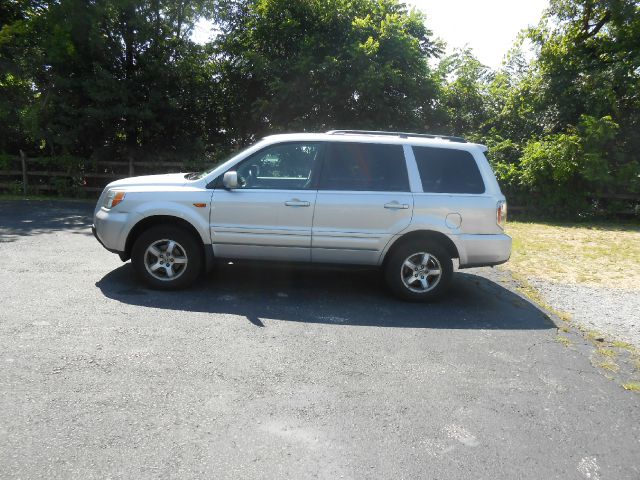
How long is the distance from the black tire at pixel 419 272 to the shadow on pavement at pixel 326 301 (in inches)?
5.7

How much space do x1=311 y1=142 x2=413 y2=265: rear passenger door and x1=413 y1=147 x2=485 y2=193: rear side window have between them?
0.25m

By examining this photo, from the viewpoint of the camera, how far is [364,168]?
612 centimetres

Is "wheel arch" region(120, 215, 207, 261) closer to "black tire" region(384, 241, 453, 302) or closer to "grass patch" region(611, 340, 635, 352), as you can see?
"black tire" region(384, 241, 453, 302)

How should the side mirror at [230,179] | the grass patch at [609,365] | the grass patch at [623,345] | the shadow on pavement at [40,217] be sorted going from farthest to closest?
the shadow on pavement at [40,217], the side mirror at [230,179], the grass patch at [623,345], the grass patch at [609,365]

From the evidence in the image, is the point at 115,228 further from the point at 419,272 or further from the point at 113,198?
the point at 419,272

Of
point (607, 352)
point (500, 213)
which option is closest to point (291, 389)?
point (607, 352)

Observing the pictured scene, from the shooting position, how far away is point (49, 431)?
3.02m

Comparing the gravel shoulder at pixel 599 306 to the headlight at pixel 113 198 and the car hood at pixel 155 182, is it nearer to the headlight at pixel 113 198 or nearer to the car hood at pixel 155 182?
the car hood at pixel 155 182

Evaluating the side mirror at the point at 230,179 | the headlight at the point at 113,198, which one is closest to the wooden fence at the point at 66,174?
the headlight at the point at 113,198

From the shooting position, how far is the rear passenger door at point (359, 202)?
597 cm

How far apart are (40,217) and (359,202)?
29.6ft

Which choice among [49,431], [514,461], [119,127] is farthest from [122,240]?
[119,127]

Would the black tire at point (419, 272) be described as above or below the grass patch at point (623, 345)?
above

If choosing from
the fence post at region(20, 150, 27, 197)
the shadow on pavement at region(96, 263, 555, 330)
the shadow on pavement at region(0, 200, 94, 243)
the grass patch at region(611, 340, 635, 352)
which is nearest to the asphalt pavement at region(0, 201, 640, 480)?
the shadow on pavement at region(96, 263, 555, 330)
